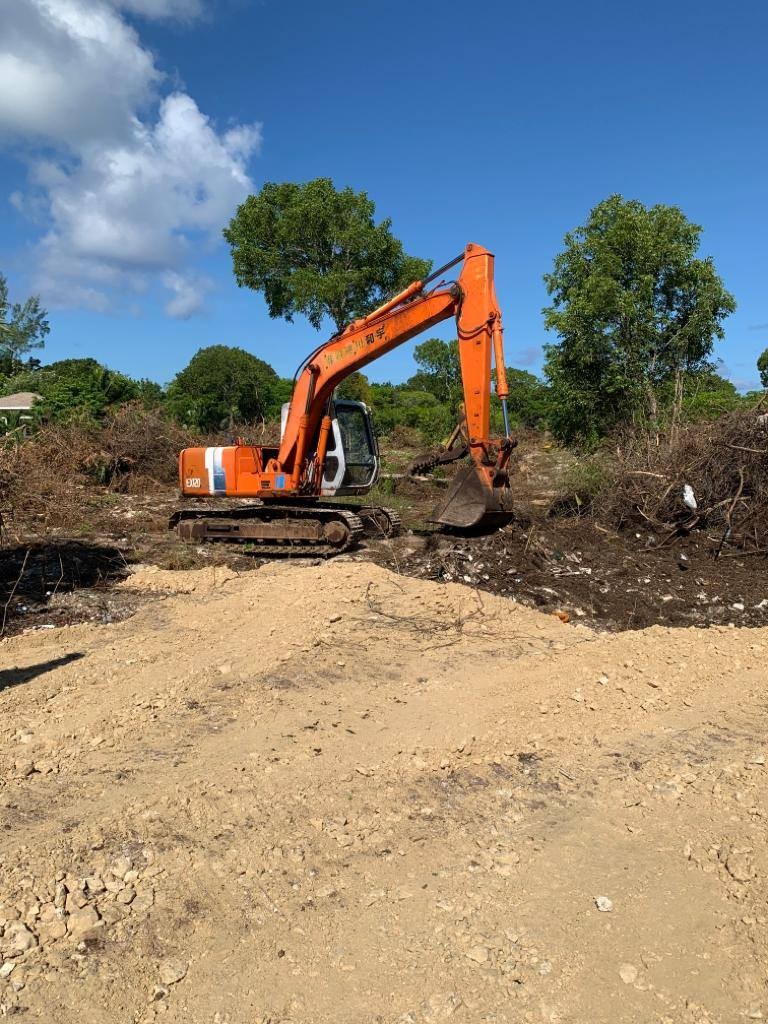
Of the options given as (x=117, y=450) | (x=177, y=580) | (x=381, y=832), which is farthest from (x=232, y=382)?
(x=381, y=832)

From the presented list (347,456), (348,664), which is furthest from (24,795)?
(347,456)

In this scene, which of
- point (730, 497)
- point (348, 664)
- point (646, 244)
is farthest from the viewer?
point (646, 244)

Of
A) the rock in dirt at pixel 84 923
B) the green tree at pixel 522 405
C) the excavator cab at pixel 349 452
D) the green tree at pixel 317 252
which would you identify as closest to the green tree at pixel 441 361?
the green tree at pixel 522 405

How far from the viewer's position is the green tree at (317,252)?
2175 cm

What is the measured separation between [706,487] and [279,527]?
587cm

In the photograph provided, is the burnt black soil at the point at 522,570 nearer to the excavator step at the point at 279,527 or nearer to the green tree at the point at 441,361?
the excavator step at the point at 279,527

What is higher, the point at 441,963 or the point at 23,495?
the point at 23,495

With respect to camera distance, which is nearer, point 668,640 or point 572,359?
point 668,640

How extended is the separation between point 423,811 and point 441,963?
1.11 m

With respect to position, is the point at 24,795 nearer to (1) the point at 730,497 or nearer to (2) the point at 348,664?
(2) the point at 348,664

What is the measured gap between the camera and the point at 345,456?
1121 cm

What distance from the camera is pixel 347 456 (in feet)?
37.0

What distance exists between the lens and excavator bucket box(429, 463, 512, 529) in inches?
334

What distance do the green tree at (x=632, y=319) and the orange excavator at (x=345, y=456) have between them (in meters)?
5.80
